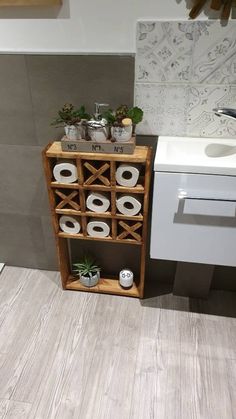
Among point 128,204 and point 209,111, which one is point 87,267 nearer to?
point 128,204

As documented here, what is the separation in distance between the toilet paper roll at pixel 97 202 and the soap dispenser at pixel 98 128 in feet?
0.80

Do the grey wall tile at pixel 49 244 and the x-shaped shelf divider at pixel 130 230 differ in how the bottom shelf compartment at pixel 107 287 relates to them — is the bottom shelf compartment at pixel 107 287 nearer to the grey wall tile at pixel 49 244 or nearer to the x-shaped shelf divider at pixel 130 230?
the grey wall tile at pixel 49 244

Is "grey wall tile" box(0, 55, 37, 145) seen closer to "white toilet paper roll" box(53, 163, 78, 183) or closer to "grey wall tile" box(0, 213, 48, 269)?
"white toilet paper roll" box(53, 163, 78, 183)

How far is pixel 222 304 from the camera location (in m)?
1.65

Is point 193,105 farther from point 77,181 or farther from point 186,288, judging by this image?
point 186,288

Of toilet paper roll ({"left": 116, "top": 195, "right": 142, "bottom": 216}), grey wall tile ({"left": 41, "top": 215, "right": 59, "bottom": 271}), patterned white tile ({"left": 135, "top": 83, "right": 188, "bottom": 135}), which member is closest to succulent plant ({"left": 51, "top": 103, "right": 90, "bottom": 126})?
patterned white tile ({"left": 135, "top": 83, "right": 188, "bottom": 135})

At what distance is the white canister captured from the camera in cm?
165

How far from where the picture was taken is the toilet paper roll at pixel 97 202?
136 centimetres

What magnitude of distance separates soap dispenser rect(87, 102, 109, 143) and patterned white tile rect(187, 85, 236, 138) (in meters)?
0.34

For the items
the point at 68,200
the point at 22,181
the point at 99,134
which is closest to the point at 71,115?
the point at 99,134

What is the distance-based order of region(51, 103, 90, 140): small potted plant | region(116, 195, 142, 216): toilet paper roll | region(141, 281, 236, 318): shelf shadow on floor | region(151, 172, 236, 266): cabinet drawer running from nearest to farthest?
region(151, 172, 236, 266): cabinet drawer < region(51, 103, 90, 140): small potted plant < region(116, 195, 142, 216): toilet paper roll < region(141, 281, 236, 318): shelf shadow on floor

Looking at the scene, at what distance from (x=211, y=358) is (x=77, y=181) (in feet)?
3.15

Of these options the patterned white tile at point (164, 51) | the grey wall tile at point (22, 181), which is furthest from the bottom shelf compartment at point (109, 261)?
the patterned white tile at point (164, 51)

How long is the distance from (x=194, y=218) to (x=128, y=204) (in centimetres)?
30
